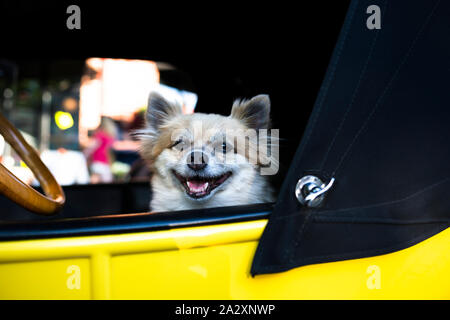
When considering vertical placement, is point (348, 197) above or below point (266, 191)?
below

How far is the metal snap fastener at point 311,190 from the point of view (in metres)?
1.14

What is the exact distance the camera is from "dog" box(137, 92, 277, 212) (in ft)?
7.36

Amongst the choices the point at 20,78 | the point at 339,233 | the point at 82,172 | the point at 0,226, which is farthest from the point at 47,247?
the point at 82,172

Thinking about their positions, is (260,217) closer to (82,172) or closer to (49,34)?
(49,34)

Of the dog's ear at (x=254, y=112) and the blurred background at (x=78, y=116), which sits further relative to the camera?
the blurred background at (x=78, y=116)

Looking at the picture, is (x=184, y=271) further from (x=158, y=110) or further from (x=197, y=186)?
(x=158, y=110)

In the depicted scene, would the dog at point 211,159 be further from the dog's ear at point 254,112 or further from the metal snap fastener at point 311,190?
the metal snap fastener at point 311,190

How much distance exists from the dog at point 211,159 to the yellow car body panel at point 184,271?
42.1 inches

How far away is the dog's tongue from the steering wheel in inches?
30.3

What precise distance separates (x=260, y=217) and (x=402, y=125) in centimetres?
53

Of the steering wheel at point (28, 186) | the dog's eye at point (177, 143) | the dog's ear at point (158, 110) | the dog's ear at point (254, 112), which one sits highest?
the dog's ear at point (158, 110)

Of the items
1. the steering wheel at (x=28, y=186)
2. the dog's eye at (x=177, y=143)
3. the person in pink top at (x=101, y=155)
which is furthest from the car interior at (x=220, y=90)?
the person in pink top at (x=101, y=155)

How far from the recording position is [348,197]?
1183 millimetres

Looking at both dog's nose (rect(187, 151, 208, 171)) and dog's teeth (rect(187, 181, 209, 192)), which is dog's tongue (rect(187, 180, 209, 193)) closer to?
dog's teeth (rect(187, 181, 209, 192))
